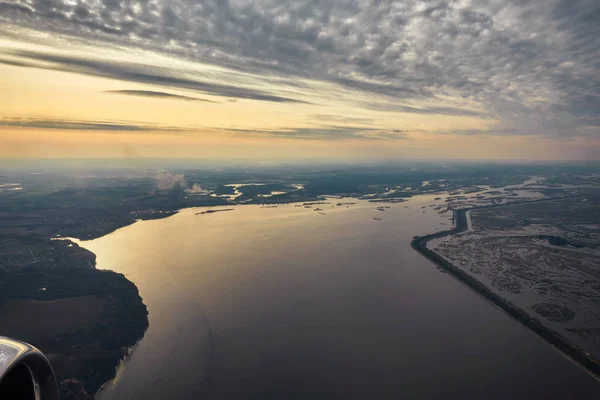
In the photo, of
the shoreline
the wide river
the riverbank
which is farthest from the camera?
the shoreline

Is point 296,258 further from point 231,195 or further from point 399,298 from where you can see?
point 231,195

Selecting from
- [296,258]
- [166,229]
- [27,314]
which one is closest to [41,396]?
[27,314]

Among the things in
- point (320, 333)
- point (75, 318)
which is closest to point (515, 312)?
point (320, 333)

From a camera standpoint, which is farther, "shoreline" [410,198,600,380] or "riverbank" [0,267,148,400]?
"shoreline" [410,198,600,380]

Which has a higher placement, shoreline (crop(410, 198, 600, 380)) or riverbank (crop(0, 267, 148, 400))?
riverbank (crop(0, 267, 148, 400))

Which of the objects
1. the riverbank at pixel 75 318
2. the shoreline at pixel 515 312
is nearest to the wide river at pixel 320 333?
the shoreline at pixel 515 312

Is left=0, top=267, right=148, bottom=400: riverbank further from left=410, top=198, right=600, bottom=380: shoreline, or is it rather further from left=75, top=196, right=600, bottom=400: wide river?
left=410, top=198, right=600, bottom=380: shoreline

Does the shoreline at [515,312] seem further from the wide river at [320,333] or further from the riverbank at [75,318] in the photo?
the riverbank at [75,318]

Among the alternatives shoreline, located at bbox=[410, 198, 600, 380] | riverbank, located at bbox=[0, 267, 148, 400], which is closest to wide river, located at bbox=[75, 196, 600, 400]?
shoreline, located at bbox=[410, 198, 600, 380]

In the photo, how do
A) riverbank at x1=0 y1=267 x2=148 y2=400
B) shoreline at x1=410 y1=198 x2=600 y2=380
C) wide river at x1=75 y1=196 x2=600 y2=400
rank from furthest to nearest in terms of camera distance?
1. shoreline at x1=410 y1=198 x2=600 y2=380
2. riverbank at x1=0 y1=267 x2=148 y2=400
3. wide river at x1=75 y1=196 x2=600 y2=400
